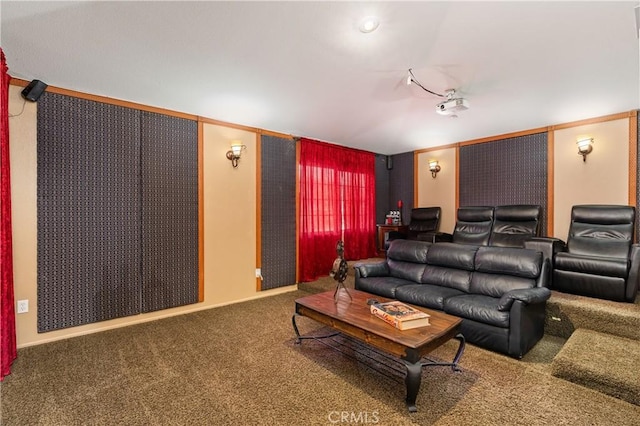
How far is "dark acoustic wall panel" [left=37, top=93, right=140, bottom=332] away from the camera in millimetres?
2932

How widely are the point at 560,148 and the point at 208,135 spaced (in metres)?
4.79

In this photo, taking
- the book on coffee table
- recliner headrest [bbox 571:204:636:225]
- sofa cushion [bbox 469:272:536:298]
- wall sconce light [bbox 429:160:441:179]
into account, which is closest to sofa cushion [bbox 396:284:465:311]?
sofa cushion [bbox 469:272:536:298]

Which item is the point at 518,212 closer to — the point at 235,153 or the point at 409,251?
the point at 409,251

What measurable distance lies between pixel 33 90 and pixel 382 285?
13.1 ft

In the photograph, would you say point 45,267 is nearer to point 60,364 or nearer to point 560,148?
point 60,364

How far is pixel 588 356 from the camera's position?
7.52 ft

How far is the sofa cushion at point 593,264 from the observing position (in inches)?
117

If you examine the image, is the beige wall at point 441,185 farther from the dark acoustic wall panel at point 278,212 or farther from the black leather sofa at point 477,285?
the dark acoustic wall panel at point 278,212

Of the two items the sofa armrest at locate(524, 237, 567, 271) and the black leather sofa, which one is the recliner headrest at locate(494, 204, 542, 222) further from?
the black leather sofa

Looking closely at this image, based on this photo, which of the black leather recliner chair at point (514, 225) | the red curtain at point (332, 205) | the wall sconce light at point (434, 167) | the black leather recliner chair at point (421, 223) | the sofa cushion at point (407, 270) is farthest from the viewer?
the wall sconce light at point (434, 167)

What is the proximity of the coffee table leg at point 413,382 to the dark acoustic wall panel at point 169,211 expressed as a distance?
2873mm

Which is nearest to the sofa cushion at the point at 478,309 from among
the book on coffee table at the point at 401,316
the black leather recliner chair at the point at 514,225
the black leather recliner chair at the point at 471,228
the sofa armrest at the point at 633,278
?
the book on coffee table at the point at 401,316

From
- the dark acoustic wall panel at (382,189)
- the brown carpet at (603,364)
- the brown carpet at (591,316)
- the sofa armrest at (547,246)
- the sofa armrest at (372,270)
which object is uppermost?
the dark acoustic wall panel at (382,189)

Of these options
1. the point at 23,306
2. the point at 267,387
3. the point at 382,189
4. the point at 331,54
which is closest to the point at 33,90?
the point at 23,306
